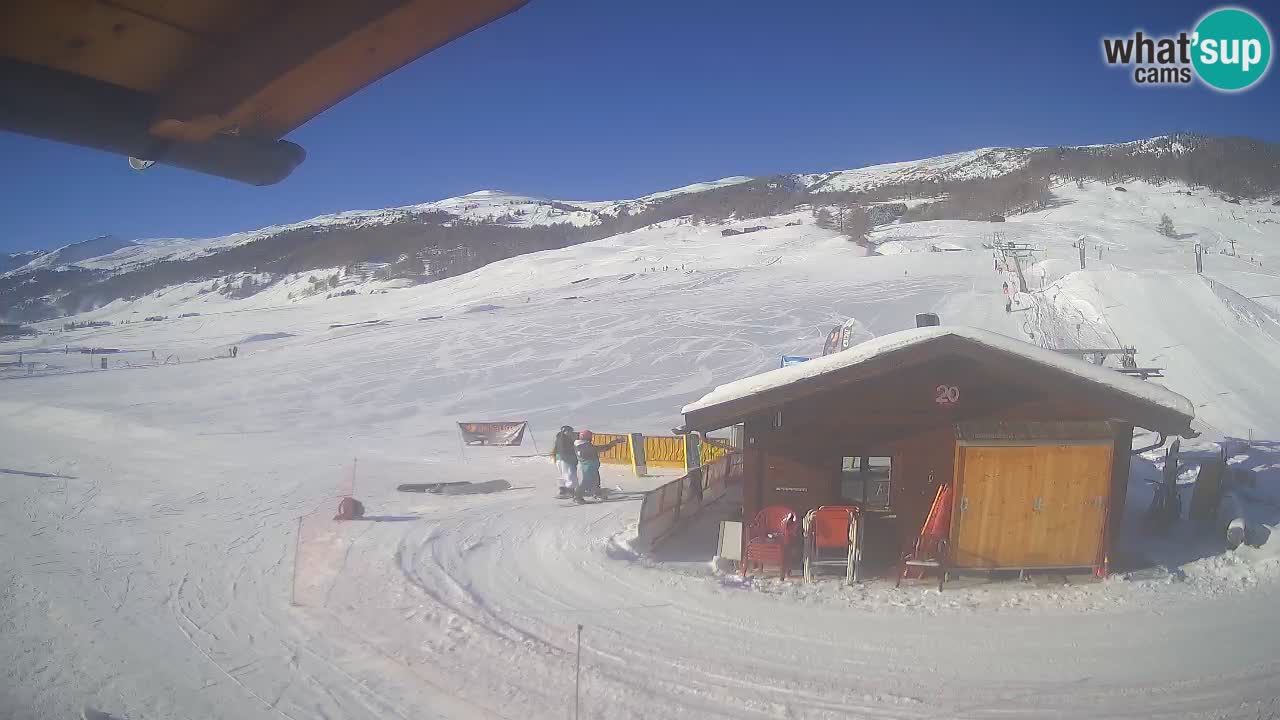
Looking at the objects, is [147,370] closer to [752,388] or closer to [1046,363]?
[752,388]

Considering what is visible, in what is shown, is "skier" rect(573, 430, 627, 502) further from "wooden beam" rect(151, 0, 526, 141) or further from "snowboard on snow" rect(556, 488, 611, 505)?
"wooden beam" rect(151, 0, 526, 141)

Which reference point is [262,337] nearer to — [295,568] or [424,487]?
[424,487]

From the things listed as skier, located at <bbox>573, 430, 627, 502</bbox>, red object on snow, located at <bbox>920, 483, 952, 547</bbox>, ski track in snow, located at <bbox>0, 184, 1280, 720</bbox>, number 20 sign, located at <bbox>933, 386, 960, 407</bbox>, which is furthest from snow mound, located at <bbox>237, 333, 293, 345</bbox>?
red object on snow, located at <bbox>920, 483, 952, 547</bbox>

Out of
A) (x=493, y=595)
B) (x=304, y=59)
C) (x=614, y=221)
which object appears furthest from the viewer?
(x=614, y=221)

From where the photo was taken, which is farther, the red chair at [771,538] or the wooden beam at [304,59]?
the red chair at [771,538]

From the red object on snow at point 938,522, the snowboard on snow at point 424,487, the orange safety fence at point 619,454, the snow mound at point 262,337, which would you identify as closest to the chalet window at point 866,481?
the red object on snow at point 938,522

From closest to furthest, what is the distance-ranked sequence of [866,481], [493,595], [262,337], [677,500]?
[493,595] → [866,481] → [677,500] → [262,337]

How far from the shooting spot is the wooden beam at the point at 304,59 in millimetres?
1773

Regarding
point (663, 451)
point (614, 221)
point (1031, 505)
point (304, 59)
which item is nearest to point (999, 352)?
point (1031, 505)

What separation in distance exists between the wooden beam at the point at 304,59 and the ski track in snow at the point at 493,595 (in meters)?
5.37

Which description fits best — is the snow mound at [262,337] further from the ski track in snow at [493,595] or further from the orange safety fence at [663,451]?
the orange safety fence at [663,451]

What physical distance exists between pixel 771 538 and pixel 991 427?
127 inches

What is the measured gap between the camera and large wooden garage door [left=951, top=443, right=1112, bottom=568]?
9.76 m

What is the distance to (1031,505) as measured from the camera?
980cm
